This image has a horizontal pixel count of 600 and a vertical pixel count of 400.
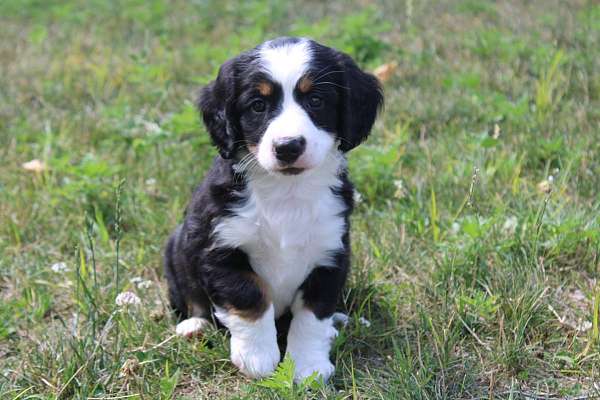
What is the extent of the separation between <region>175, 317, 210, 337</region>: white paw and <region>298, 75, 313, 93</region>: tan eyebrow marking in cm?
114

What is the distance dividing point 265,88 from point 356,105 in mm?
454

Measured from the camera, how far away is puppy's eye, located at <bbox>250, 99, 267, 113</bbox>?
10.8 feet

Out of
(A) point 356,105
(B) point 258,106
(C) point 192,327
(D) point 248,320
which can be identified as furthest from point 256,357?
(A) point 356,105

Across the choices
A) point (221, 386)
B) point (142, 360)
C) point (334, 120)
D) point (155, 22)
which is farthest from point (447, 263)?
point (155, 22)

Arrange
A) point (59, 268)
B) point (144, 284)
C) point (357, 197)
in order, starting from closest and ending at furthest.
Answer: point (144, 284), point (59, 268), point (357, 197)

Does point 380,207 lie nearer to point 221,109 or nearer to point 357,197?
point 357,197

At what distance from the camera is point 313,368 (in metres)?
3.36

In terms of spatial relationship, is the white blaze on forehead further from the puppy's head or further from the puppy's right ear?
the puppy's right ear

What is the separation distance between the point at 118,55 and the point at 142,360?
4903 mm

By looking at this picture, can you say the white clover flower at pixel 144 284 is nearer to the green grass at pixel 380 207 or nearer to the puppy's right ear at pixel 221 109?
the green grass at pixel 380 207

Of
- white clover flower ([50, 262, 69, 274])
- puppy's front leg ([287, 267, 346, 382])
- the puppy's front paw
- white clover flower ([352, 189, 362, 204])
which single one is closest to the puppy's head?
white clover flower ([352, 189, 362, 204])

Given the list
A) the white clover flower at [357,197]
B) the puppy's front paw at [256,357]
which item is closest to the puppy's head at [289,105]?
the white clover flower at [357,197]

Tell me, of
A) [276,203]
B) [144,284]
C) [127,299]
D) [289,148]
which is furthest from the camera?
[144,284]

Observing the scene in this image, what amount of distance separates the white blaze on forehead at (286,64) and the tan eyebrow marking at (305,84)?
0.02m
